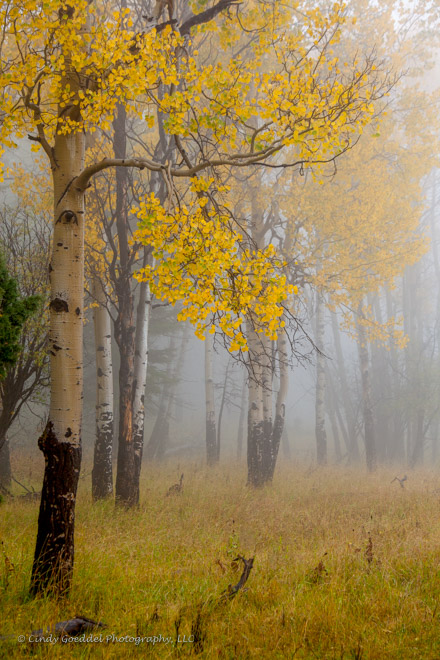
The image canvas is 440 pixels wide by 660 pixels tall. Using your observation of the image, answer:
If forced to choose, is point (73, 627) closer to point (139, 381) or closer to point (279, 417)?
point (139, 381)

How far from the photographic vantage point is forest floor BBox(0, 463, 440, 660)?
10.5 ft

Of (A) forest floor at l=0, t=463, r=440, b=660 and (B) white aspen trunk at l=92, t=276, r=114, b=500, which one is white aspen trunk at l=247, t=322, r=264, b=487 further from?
(B) white aspen trunk at l=92, t=276, r=114, b=500

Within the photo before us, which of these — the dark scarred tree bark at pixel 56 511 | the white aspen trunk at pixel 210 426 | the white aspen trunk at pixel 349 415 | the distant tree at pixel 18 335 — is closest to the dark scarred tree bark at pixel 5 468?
the distant tree at pixel 18 335

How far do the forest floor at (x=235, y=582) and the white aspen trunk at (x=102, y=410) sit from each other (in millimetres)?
470

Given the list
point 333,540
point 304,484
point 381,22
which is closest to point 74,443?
point 333,540

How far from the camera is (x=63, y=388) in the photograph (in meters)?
4.05

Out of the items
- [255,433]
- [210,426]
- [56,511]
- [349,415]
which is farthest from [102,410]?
[349,415]

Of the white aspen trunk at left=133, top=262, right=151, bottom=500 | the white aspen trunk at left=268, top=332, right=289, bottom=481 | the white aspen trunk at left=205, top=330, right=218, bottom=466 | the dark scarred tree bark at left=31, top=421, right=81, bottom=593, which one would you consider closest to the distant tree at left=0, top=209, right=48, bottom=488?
the dark scarred tree bark at left=31, top=421, right=81, bottom=593

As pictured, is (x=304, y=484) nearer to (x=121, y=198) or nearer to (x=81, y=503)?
(x=81, y=503)

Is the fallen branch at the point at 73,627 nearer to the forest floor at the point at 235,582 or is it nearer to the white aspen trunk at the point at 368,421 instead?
the forest floor at the point at 235,582

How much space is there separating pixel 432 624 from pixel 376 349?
1731 cm

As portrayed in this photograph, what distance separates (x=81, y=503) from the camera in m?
7.80

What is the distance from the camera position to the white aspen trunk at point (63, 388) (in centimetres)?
390

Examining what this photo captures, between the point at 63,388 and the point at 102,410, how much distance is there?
4586mm
